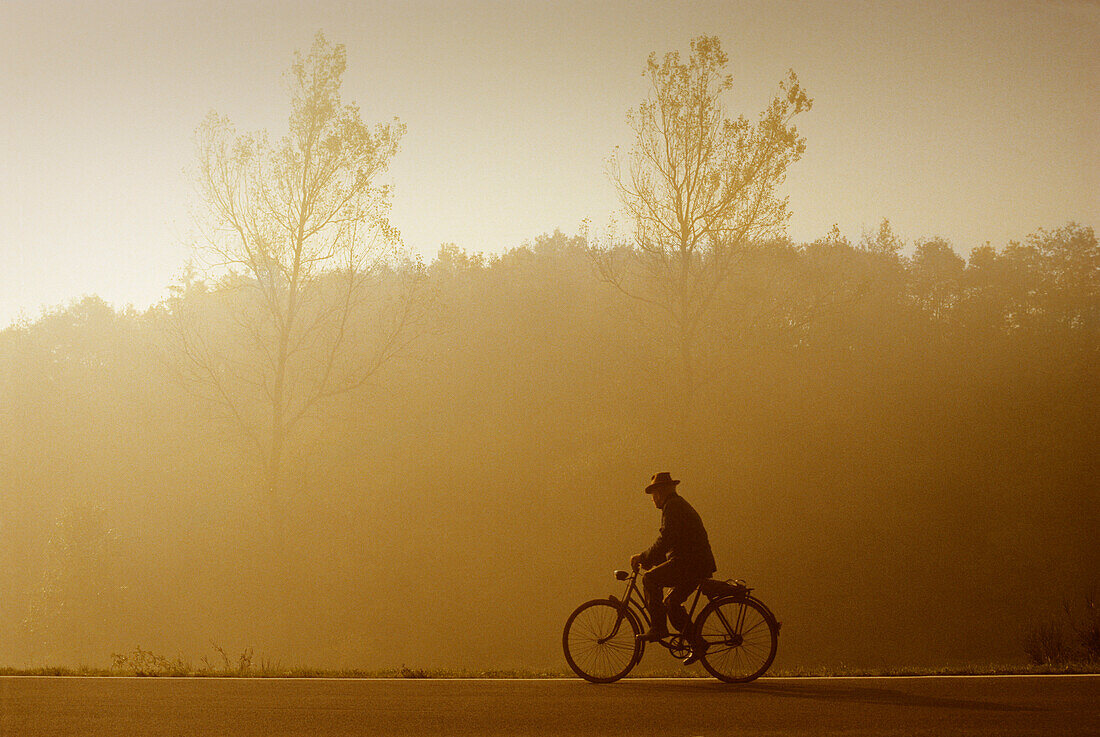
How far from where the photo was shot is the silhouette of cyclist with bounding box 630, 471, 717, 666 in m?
9.84

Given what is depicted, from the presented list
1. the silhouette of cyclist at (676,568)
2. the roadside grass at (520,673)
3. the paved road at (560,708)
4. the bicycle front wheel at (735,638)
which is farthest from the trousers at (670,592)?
the roadside grass at (520,673)

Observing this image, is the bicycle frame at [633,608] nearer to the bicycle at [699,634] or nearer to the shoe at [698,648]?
the bicycle at [699,634]

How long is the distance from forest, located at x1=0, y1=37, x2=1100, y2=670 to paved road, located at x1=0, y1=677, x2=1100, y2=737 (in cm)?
946

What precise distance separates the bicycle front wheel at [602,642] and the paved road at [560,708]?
25 cm

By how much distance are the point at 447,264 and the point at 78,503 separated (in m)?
29.8

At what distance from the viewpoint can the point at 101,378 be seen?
58.9 metres

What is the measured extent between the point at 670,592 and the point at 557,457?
26677 mm

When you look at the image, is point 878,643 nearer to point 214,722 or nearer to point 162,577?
point 214,722

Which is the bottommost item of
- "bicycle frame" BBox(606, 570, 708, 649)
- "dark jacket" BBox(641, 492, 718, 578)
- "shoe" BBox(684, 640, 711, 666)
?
"shoe" BBox(684, 640, 711, 666)

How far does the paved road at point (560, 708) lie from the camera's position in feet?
23.8

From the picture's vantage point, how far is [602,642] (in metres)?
10.2

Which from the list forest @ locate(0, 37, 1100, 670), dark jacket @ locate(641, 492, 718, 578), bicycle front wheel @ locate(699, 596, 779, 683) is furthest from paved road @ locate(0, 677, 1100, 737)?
forest @ locate(0, 37, 1100, 670)

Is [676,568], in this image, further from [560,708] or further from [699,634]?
[560,708]

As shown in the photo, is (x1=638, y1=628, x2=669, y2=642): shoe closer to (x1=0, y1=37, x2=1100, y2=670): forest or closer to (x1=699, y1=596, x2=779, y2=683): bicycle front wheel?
(x1=699, y1=596, x2=779, y2=683): bicycle front wheel
